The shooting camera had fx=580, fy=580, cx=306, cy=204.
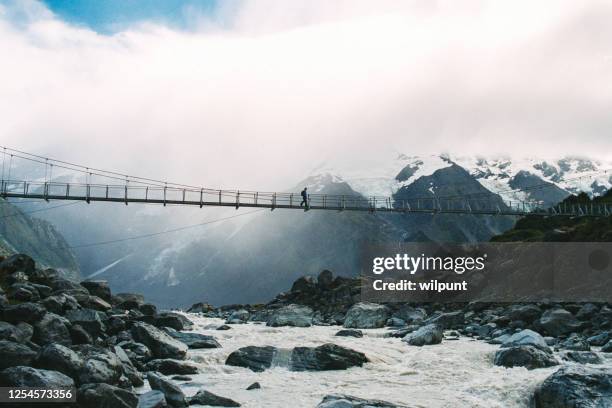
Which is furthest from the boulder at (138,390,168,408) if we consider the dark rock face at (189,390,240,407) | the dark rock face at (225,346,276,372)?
the dark rock face at (225,346,276,372)

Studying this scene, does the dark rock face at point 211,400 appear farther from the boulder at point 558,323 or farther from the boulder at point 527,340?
the boulder at point 558,323

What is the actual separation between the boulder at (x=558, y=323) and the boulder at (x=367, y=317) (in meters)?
14.3

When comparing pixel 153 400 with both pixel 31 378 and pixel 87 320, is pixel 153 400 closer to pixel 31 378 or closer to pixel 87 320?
pixel 31 378

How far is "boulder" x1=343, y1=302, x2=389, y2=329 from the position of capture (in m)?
45.5

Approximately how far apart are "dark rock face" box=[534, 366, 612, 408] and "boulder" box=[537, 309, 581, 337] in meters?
16.2

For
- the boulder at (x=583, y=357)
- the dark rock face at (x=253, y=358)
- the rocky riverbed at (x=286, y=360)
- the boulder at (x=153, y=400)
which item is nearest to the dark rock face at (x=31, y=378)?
the rocky riverbed at (x=286, y=360)

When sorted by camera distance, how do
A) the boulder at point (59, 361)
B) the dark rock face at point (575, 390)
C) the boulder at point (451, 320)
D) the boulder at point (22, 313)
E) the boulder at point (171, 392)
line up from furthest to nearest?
the boulder at point (451, 320) < the boulder at point (22, 313) < the boulder at point (171, 392) < the boulder at point (59, 361) < the dark rock face at point (575, 390)

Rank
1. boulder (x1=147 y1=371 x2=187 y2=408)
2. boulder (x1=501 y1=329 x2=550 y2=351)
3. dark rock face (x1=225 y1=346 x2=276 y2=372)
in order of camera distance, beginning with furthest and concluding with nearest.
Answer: boulder (x1=501 y1=329 x2=550 y2=351), dark rock face (x1=225 y1=346 x2=276 y2=372), boulder (x1=147 y1=371 x2=187 y2=408)

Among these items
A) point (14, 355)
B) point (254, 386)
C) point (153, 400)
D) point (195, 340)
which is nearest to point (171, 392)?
point (153, 400)

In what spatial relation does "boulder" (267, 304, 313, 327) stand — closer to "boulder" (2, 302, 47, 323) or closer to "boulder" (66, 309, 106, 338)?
"boulder" (66, 309, 106, 338)

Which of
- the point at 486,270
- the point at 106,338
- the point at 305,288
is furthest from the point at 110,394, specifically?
the point at 305,288

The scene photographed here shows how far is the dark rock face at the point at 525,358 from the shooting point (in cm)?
2284

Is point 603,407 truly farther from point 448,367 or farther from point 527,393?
point 448,367

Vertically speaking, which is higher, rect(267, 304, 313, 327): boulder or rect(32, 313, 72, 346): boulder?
rect(32, 313, 72, 346): boulder
